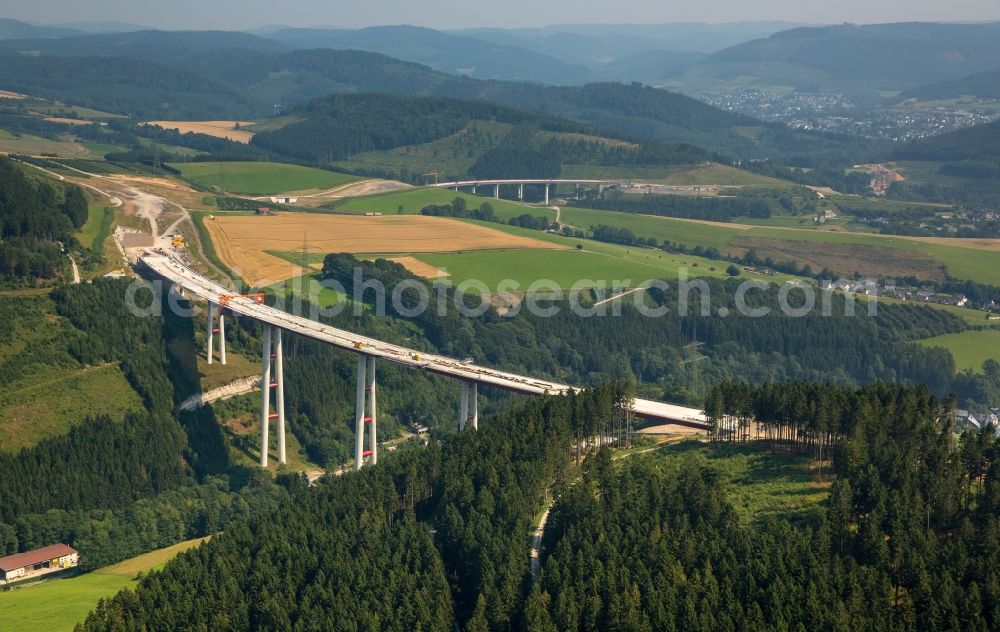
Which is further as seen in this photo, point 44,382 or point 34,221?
point 34,221

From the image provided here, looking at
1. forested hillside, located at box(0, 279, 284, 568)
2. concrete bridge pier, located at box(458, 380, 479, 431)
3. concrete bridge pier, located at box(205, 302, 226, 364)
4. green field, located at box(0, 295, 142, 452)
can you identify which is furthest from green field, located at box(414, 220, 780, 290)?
concrete bridge pier, located at box(458, 380, 479, 431)

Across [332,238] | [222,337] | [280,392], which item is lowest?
[280,392]

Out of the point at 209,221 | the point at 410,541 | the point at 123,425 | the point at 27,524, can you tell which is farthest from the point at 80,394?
the point at 209,221

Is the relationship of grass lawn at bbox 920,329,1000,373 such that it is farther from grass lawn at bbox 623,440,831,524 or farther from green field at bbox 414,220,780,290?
grass lawn at bbox 623,440,831,524

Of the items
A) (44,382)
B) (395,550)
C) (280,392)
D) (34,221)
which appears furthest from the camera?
(34,221)

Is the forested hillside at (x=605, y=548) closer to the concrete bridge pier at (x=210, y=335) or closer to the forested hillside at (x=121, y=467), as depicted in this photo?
the forested hillside at (x=121, y=467)

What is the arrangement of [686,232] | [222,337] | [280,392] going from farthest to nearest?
[686,232], [222,337], [280,392]

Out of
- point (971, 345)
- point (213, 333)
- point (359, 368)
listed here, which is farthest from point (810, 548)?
point (971, 345)

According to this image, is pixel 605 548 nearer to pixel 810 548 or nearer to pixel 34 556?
pixel 810 548
